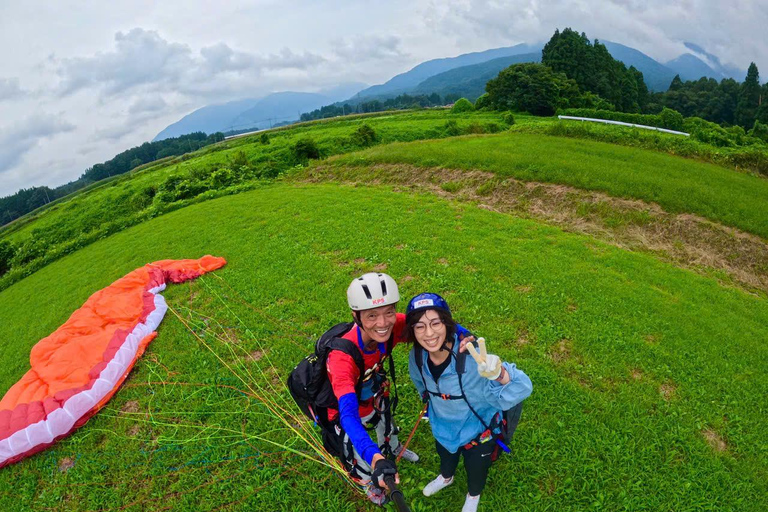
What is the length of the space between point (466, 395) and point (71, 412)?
20.9 feet

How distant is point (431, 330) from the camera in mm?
3086

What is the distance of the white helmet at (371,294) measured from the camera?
11.0ft

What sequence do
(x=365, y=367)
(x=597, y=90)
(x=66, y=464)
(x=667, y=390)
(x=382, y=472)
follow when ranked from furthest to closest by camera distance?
(x=597, y=90), (x=667, y=390), (x=66, y=464), (x=365, y=367), (x=382, y=472)

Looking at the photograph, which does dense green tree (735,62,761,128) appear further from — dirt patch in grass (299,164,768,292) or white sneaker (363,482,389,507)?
white sneaker (363,482,389,507)

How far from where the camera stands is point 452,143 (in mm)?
20172

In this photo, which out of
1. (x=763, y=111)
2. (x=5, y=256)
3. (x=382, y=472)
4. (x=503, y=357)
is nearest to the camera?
(x=382, y=472)

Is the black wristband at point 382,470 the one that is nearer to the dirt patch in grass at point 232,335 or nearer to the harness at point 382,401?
the harness at point 382,401

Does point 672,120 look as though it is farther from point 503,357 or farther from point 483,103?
point 503,357

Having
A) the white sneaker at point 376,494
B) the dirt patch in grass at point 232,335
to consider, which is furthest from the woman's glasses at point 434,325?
the dirt patch in grass at point 232,335

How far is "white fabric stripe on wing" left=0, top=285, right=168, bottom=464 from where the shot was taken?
545cm

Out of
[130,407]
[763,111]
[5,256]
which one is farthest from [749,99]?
[5,256]

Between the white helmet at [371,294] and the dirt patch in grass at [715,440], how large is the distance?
191 inches

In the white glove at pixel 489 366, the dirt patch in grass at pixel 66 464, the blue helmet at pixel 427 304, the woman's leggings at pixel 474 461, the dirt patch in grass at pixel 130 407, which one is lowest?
the dirt patch in grass at pixel 66 464

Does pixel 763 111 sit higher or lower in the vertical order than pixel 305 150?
lower
